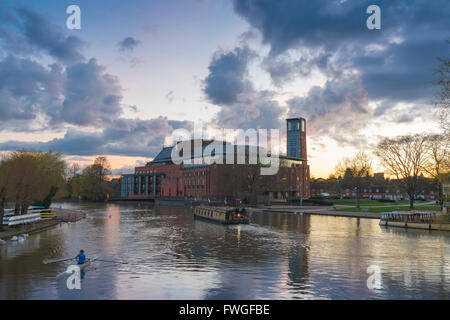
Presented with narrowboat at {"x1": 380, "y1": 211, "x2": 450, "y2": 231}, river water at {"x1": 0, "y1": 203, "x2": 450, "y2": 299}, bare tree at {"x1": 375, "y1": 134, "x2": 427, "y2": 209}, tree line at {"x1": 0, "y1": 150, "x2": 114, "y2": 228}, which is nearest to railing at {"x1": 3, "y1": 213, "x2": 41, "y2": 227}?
tree line at {"x1": 0, "y1": 150, "x2": 114, "y2": 228}

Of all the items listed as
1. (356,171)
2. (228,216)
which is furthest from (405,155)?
(228,216)

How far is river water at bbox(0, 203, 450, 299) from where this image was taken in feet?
54.9

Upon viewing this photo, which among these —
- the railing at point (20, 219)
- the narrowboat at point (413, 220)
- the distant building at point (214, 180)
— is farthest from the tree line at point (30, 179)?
the distant building at point (214, 180)

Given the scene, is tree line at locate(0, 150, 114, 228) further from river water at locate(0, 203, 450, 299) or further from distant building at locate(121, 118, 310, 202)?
distant building at locate(121, 118, 310, 202)

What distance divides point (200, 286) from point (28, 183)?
3505cm

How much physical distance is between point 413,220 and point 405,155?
2957 centimetres

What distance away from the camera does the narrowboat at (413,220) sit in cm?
4428

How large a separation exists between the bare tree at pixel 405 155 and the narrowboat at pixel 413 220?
23700 mm

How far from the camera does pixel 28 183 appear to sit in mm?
43750

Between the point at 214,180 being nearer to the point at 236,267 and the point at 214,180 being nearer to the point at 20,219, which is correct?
the point at 20,219

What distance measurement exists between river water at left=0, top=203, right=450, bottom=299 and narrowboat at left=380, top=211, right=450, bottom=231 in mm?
7063
